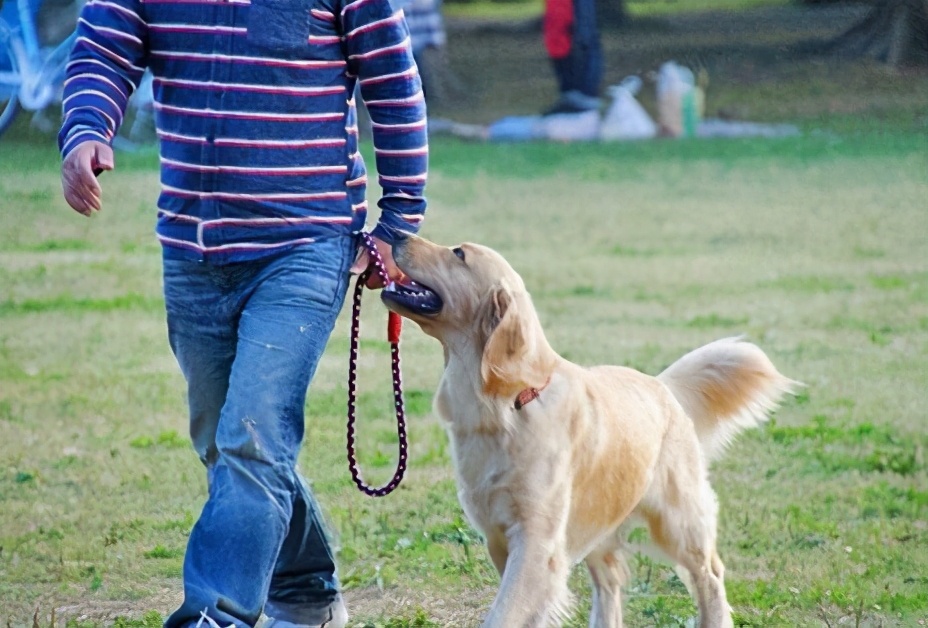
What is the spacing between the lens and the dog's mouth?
407 cm

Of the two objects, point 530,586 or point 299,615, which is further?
point 299,615

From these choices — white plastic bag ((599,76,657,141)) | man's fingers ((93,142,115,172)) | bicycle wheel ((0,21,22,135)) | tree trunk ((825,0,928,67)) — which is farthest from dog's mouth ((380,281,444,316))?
tree trunk ((825,0,928,67))

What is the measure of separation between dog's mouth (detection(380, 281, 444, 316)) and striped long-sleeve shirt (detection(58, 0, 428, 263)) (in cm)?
30

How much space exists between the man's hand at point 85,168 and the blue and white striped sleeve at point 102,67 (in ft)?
0.21

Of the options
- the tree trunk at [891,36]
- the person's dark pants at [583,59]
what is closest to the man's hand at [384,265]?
the person's dark pants at [583,59]

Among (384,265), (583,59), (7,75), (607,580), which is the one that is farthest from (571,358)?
(583,59)

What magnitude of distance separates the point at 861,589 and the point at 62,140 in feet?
9.42

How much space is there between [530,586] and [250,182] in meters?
1.31

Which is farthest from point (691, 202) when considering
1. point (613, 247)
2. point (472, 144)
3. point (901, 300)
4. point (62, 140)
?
point (62, 140)

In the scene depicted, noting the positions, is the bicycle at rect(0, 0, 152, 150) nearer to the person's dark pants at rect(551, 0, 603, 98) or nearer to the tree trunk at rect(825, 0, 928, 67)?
the person's dark pants at rect(551, 0, 603, 98)

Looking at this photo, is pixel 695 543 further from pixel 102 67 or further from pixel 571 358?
pixel 571 358

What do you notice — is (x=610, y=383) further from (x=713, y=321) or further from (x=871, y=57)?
(x=871, y=57)

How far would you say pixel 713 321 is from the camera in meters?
9.05

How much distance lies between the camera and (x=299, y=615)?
166 inches
